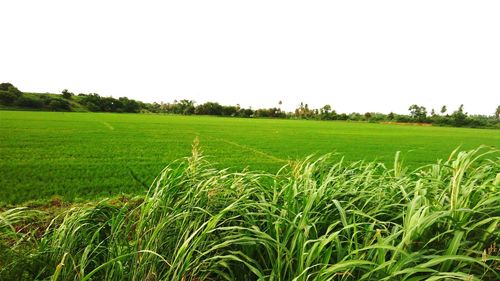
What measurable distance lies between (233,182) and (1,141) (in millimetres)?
21664

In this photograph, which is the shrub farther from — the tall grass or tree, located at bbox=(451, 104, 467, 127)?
tree, located at bbox=(451, 104, 467, 127)

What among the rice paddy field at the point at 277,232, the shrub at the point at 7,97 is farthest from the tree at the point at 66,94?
the rice paddy field at the point at 277,232

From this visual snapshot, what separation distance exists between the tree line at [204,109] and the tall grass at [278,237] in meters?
86.5

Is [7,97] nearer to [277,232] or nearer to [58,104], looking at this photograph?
[58,104]

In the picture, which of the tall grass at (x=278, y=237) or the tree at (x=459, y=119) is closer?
the tall grass at (x=278, y=237)

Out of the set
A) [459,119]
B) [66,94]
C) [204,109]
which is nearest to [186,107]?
[204,109]

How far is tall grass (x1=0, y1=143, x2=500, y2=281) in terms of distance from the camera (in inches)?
57.6

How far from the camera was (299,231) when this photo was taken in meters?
1.64

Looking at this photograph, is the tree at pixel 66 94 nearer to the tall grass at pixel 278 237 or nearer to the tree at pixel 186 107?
the tree at pixel 186 107

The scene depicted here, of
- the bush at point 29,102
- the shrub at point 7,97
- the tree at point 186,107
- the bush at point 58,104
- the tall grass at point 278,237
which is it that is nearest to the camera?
the tall grass at point 278,237

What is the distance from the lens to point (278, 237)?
1637mm

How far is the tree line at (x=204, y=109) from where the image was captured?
244ft

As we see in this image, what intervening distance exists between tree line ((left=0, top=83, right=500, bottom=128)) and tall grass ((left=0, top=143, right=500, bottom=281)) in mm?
86484

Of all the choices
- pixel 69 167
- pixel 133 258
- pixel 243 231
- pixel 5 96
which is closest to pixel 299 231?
pixel 243 231
